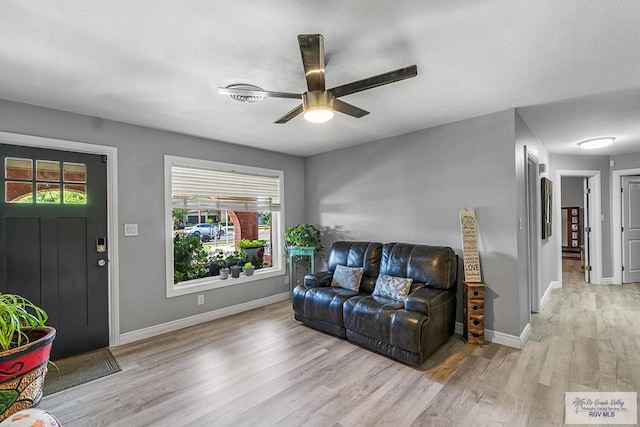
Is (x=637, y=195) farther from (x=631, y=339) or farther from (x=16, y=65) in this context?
(x=16, y=65)

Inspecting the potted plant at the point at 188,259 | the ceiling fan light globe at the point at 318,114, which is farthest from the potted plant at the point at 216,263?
the ceiling fan light globe at the point at 318,114

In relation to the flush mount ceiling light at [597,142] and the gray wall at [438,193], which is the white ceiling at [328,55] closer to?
the gray wall at [438,193]

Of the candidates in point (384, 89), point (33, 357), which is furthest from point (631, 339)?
point (33, 357)

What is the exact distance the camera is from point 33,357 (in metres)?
1.49

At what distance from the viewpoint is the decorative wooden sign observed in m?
3.15

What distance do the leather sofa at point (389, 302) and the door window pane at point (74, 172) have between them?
265 centimetres

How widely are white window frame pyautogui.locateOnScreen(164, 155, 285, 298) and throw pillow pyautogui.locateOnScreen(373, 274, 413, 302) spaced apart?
78.9 inches

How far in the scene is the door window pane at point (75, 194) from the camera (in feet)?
9.72

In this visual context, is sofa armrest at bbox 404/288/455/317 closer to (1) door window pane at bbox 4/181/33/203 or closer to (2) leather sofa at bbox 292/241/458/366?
(2) leather sofa at bbox 292/241/458/366

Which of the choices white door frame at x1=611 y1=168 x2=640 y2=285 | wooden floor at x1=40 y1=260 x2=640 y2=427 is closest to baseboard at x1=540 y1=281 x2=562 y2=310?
wooden floor at x1=40 y1=260 x2=640 y2=427

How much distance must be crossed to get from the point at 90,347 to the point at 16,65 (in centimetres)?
263

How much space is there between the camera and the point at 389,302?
3.02 m

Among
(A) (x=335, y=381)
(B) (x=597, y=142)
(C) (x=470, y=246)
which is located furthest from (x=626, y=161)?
(A) (x=335, y=381)

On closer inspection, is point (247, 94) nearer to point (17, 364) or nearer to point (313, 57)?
point (313, 57)
